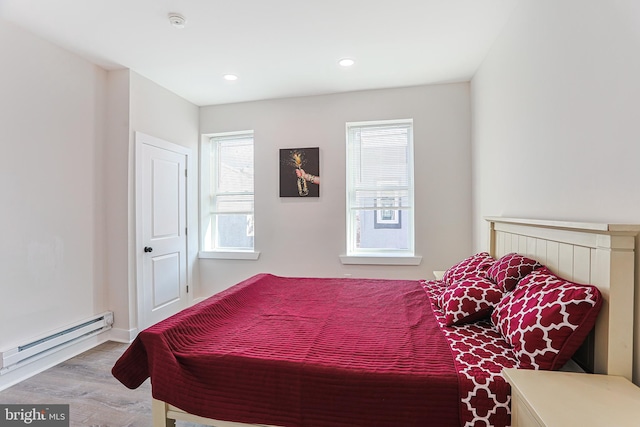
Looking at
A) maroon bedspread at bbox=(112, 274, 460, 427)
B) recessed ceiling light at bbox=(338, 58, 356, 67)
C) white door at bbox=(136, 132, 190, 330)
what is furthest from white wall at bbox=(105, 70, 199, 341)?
recessed ceiling light at bbox=(338, 58, 356, 67)

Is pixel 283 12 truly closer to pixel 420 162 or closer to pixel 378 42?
pixel 378 42

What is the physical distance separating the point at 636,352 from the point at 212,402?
1.62 m

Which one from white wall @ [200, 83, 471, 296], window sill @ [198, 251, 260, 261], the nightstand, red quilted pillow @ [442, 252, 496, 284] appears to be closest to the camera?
the nightstand

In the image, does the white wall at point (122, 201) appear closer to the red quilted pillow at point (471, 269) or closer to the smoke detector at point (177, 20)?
the smoke detector at point (177, 20)

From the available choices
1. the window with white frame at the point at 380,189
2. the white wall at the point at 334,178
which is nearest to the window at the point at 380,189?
the window with white frame at the point at 380,189

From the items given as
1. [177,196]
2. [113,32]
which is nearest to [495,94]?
[113,32]

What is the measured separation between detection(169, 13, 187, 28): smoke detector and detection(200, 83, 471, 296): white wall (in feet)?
5.38

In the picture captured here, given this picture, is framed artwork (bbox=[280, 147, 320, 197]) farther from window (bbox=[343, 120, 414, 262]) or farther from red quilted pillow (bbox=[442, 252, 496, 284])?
red quilted pillow (bbox=[442, 252, 496, 284])

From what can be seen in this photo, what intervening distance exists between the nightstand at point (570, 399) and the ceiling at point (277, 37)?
226 centimetres

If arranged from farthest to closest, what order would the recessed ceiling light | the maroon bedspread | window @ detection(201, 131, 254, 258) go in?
window @ detection(201, 131, 254, 258) < the recessed ceiling light < the maroon bedspread

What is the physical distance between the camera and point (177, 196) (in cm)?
370

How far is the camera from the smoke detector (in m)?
2.21

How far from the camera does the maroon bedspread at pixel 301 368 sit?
118cm

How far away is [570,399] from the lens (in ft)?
3.13
